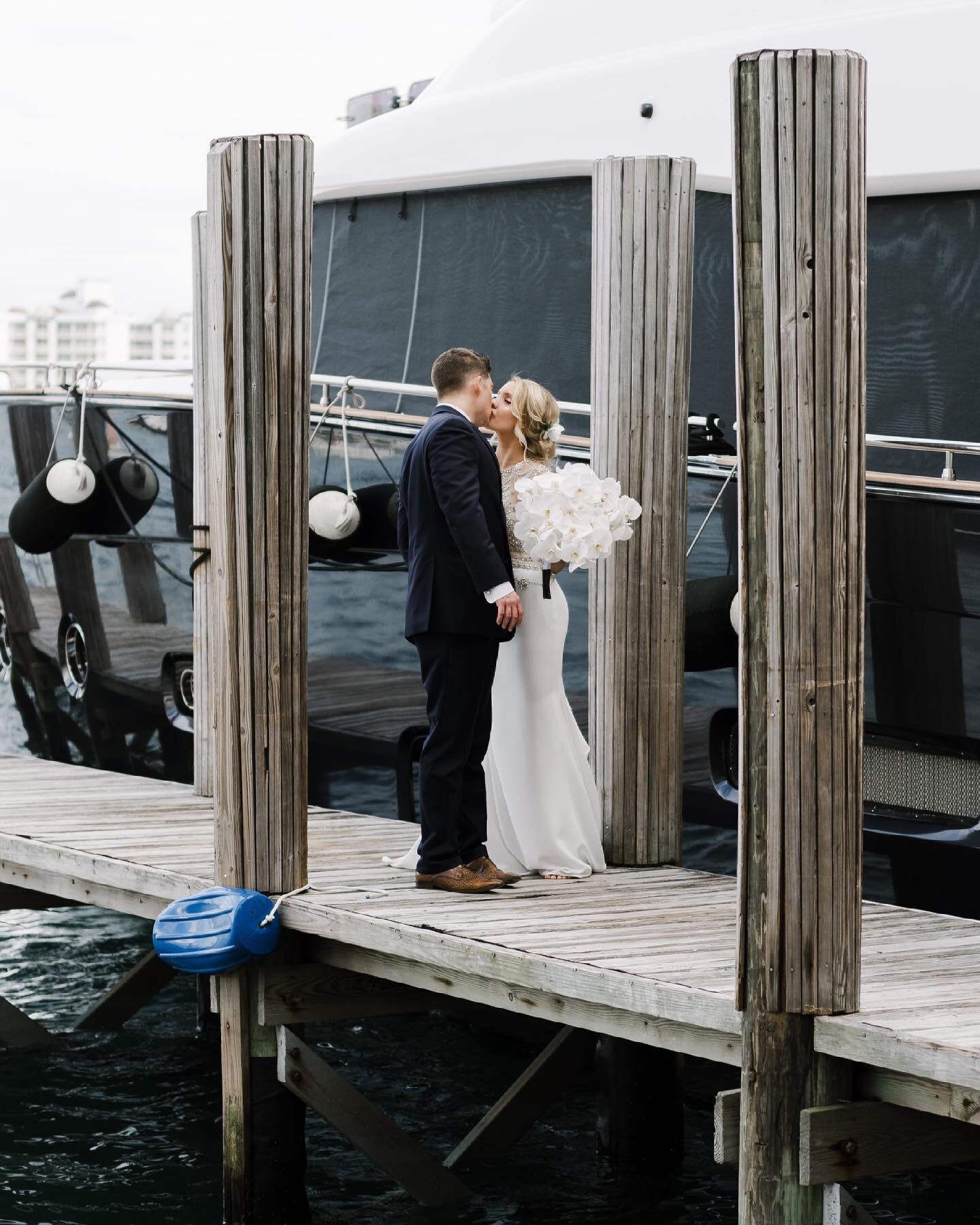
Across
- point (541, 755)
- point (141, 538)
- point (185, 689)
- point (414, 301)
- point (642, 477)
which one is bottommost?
point (185, 689)

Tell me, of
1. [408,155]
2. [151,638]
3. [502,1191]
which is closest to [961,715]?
[502,1191]

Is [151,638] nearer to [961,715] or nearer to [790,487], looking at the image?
[961,715]

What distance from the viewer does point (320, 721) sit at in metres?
9.16

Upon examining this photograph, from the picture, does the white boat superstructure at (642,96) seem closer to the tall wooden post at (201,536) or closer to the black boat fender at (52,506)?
the tall wooden post at (201,536)

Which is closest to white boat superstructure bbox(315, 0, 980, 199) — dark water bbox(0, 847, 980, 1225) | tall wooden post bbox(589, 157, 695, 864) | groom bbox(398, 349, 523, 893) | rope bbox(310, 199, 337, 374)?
rope bbox(310, 199, 337, 374)

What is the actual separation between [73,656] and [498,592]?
5554 millimetres

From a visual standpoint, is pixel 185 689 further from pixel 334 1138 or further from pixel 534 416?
pixel 534 416

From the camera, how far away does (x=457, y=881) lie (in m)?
5.80

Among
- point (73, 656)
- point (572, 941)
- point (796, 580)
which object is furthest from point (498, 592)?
point (73, 656)

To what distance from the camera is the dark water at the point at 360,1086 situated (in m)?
6.47

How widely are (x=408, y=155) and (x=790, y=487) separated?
5.49 meters

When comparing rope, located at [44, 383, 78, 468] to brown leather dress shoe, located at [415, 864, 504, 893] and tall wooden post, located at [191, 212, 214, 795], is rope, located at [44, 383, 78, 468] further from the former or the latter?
brown leather dress shoe, located at [415, 864, 504, 893]

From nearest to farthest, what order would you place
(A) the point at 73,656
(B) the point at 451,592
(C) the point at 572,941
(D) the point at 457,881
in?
(C) the point at 572,941 → (B) the point at 451,592 → (D) the point at 457,881 → (A) the point at 73,656

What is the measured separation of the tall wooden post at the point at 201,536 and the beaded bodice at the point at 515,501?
6.83 feet
